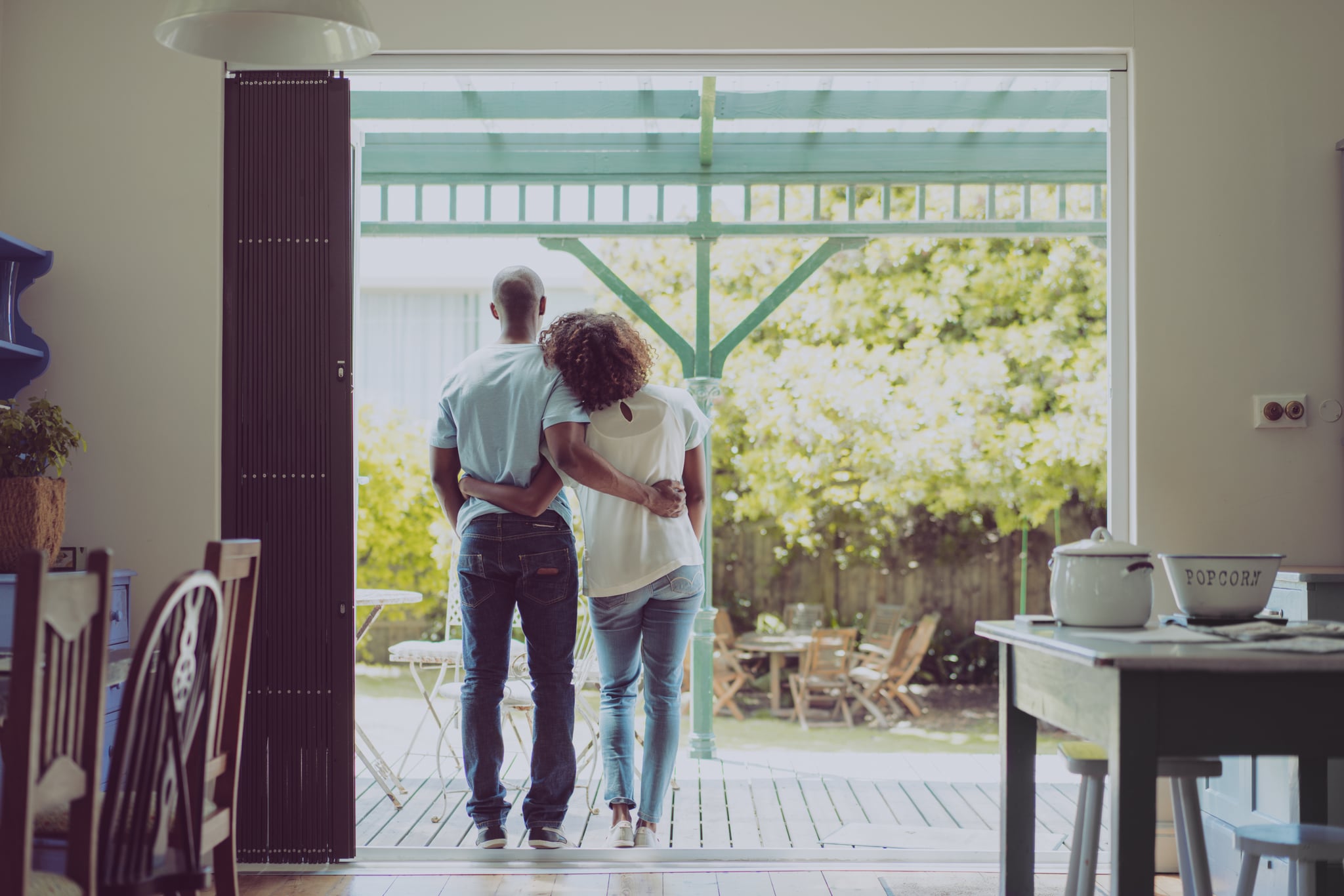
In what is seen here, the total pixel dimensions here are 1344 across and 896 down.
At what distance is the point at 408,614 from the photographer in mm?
10500

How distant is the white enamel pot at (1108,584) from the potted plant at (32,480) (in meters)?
2.29

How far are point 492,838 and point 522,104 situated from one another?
8.88 feet

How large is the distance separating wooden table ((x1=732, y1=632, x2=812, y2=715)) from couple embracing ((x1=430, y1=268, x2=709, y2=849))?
5249 mm

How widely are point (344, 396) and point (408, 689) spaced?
6.83 meters

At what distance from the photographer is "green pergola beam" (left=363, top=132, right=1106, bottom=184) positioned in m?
5.11

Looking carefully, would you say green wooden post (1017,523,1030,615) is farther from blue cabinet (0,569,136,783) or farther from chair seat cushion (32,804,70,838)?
chair seat cushion (32,804,70,838)

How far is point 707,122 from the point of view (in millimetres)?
4684

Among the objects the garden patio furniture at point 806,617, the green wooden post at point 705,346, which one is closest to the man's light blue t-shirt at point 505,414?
the green wooden post at point 705,346

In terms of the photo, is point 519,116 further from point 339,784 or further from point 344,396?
point 339,784

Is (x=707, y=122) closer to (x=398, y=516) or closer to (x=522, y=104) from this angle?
(x=522, y=104)

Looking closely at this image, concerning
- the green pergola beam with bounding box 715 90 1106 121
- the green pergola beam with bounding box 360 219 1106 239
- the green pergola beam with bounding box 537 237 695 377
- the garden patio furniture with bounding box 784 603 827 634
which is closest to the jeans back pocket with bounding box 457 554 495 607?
the green pergola beam with bounding box 715 90 1106 121

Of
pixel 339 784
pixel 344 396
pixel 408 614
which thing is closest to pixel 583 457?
pixel 344 396

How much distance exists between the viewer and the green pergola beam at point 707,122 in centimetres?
406

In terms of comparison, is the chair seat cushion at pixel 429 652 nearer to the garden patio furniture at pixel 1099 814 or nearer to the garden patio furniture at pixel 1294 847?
the garden patio furniture at pixel 1099 814
